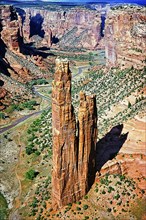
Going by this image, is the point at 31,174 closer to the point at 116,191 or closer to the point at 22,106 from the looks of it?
the point at 116,191

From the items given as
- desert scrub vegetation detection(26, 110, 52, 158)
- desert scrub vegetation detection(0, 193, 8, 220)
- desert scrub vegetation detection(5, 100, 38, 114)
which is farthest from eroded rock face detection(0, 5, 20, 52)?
desert scrub vegetation detection(0, 193, 8, 220)

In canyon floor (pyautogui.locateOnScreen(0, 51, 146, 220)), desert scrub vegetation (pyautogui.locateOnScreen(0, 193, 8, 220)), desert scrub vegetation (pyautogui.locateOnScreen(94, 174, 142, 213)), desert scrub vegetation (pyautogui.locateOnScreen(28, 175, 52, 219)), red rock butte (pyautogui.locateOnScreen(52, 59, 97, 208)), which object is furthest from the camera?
desert scrub vegetation (pyautogui.locateOnScreen(0, 193, 8, 220))

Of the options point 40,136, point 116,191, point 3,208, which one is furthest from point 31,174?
point 40,136

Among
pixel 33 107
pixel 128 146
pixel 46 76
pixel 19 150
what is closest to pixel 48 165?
pixel 19 150

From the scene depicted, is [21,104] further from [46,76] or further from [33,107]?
[46,76]

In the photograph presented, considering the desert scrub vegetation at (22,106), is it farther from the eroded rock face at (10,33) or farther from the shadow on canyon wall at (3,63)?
the eroded rock face at (10,33)

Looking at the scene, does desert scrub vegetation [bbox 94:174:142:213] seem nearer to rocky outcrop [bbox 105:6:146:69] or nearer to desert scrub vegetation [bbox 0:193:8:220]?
desert scrub vegetation [bbox 0:193:8:220]
